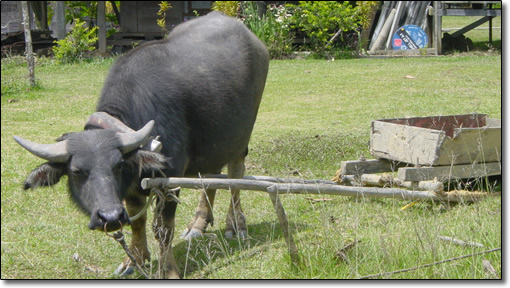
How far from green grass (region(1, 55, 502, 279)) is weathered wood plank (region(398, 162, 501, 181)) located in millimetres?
→ 255

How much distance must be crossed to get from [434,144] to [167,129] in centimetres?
258

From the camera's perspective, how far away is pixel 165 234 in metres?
4.81

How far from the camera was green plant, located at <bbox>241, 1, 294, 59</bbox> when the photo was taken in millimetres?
16438

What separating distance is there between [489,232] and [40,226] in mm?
3834

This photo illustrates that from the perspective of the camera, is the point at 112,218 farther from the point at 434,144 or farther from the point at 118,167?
the point at 434,144

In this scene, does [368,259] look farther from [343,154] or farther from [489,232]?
[343,154]

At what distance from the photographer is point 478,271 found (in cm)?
433

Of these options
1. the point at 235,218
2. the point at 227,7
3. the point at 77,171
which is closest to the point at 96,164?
the point at 77,171

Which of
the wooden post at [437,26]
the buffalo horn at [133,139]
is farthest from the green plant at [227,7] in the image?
the buffalo horn at [133,139]

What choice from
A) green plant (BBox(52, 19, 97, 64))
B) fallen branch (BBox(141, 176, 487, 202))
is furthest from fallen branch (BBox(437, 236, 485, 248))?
green plant (BBox(52, 19, 97, 64))

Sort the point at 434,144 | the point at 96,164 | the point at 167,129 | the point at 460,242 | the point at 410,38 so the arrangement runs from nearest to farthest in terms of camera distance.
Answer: the point at 96,164, the point at 460,242, the point at 167,129, the point at 434,144, the point at 410,38

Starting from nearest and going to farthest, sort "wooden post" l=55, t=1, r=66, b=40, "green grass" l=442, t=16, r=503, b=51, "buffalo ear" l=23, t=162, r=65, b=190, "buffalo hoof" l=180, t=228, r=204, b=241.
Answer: "buffalo ear" l=23, t=162, r=65, b=190 → "buffalo hoof" l=180, t=228, r=204, b=241 → "green grass" l=442, t=16, r=503, b=51 → "wooden post" l=55, t=1, r=66, b=40

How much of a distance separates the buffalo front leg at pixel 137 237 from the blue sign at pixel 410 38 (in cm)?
1313

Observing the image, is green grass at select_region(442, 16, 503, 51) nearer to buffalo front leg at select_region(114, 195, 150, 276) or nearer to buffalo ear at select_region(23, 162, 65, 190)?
buffalo front leg at select_region(114, 195, 150, 276)
